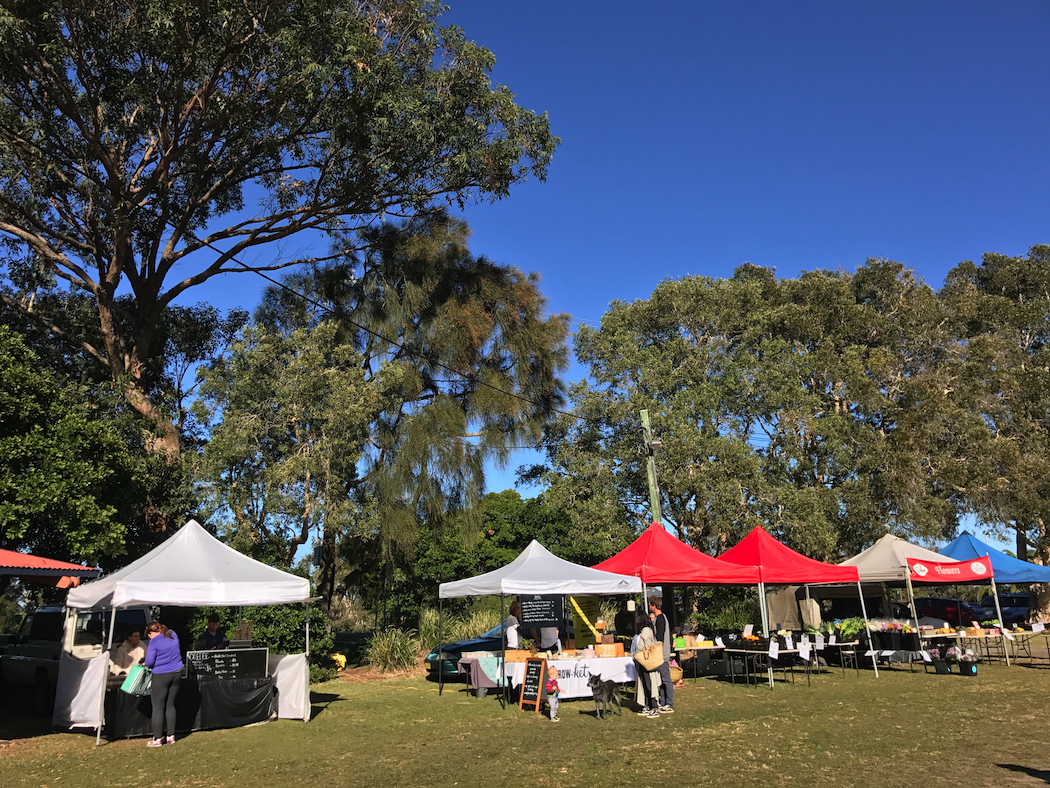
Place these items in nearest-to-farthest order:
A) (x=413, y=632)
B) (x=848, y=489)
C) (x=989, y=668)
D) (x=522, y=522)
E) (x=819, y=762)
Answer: (x=819, y=762)
(x=989, y=668)
(x=413, y=632)
(x=848, y=489)
(x=522, y=522)

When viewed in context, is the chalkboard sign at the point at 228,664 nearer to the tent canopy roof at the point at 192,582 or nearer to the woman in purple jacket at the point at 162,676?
the woman in purple jacket at the point at 162,676

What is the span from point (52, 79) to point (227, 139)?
3714 mm

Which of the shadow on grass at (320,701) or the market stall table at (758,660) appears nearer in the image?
the shadow on grass at (320,701)

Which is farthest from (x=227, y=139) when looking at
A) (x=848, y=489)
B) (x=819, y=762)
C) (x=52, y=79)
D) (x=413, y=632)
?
(x=848, y=489)

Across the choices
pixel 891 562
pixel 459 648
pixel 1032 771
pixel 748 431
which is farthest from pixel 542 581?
pixel 748 431

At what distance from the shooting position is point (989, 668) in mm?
15719

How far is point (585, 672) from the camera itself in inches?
464

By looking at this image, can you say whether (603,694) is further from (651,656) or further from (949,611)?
(949,611)

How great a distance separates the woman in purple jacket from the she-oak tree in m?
10.00

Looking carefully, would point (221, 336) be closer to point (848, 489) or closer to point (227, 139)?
point (227, 139)

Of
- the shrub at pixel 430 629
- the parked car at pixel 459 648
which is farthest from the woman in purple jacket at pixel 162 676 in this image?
the shrub at pixel 430 629

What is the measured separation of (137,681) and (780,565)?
39.0 ft

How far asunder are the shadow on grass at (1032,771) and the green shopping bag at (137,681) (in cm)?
988

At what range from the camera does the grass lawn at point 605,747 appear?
6926 mm
